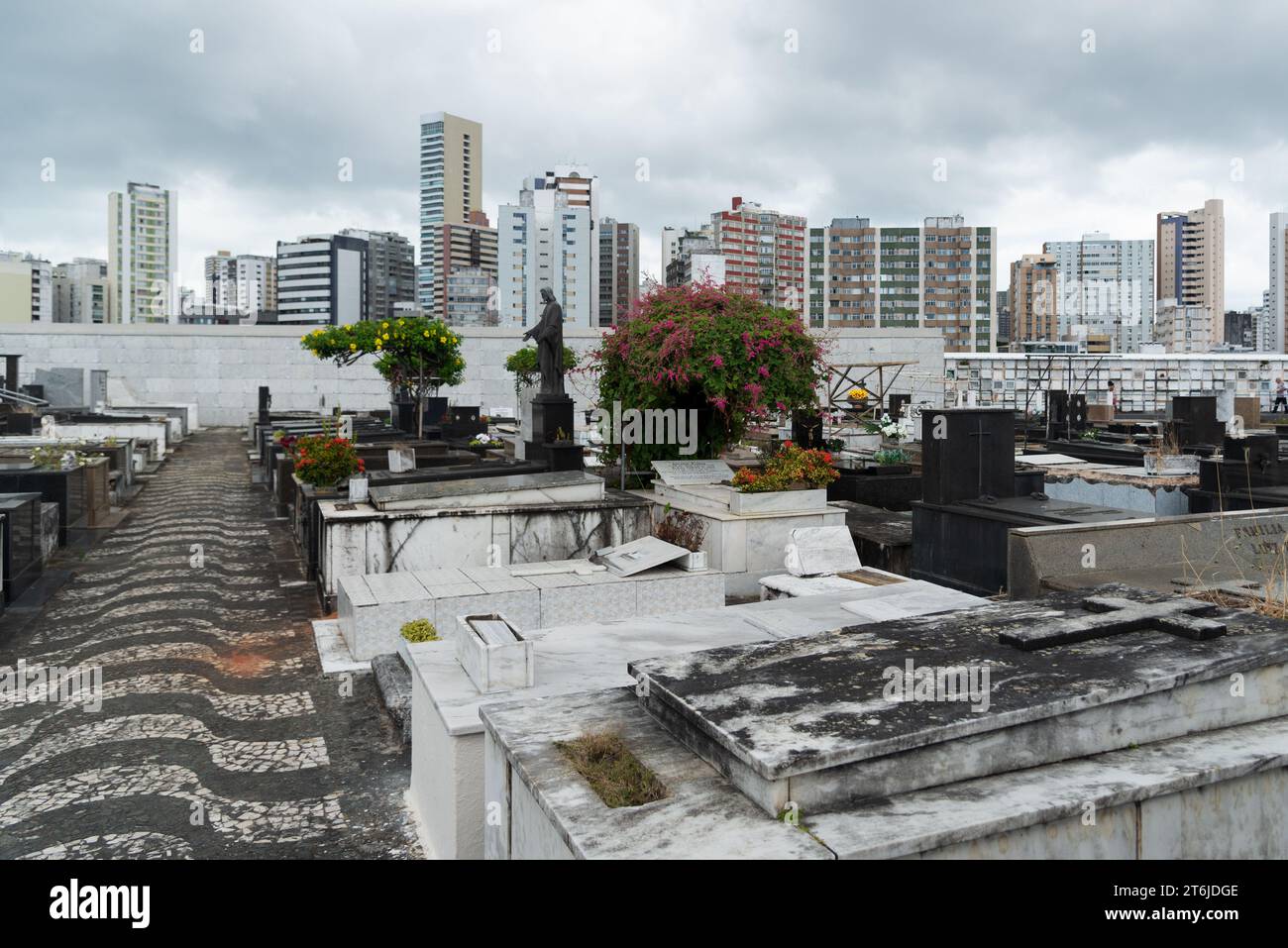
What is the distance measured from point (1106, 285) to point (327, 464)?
158675 mm

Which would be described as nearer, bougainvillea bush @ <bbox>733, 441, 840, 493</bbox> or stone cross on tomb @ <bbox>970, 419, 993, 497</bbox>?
stone cross on tomb @ <bbox>970, 419, 993, 497</bbox>

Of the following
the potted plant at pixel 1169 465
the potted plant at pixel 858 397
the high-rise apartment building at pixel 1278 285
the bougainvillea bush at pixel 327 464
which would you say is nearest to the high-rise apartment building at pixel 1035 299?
the high-rise apartment building at pixel 1278 285

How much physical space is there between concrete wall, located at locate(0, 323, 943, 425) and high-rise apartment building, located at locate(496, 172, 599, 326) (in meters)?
72.9

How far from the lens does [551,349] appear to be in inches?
548

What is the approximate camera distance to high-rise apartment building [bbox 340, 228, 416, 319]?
468 feet

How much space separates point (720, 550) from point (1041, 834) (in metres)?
7.43

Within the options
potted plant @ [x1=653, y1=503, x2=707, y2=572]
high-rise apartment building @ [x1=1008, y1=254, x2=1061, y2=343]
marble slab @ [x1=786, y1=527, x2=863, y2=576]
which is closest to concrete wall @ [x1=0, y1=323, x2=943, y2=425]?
potted plant @ [x1=653, y1=503, x2=707, y2=572]

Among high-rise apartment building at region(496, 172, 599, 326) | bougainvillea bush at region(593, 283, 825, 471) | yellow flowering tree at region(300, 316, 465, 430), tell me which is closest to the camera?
bougainvillea bush at region(593, 283, 825, 471)

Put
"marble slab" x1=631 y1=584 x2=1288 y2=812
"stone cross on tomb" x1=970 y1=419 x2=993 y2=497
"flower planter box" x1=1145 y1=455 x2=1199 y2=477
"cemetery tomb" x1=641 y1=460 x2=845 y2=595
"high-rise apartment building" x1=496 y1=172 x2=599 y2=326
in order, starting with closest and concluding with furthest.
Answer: "marble slab" x1=631 y1=584 x2=1288 y2=812 < "stone cross on tomb" x1=970 y1=419 x2=993 y2=497 < "cemetery tomb" x1=641 y1=460 x2=845 y2=595 < "flower planter box" x1=1145 y1=455 x2=1199 y2=477 < "high-rise apartment building" x1=496 y1=172 x2=599 y2=326

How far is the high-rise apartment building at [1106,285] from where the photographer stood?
128500 mm

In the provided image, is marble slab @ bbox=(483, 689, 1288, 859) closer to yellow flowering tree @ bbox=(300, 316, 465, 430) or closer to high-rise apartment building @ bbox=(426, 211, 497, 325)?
yellow flowering tree @ bbox=(300, 316, 465, 430)

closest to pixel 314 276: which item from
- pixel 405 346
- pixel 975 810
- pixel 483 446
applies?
pixel 405 346

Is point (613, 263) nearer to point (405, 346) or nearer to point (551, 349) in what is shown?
point (405, 346)
